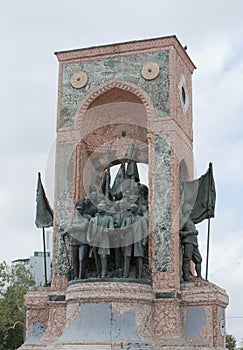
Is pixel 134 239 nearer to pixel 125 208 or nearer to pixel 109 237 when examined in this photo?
pixel 109 237

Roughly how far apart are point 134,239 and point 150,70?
458 cm

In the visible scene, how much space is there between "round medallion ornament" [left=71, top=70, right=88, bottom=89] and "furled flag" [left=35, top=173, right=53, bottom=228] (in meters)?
3.06

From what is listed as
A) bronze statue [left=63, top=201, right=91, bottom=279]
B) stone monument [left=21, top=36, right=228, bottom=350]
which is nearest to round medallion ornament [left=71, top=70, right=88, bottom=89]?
stone monument [left=21, top=36, right=228, bottom=350]

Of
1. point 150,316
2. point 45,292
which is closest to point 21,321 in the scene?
point 45,292

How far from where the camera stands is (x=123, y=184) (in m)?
18.7

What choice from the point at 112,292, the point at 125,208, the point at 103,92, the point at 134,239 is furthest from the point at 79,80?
the point at 112,292

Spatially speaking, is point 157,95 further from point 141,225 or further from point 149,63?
point 141,225

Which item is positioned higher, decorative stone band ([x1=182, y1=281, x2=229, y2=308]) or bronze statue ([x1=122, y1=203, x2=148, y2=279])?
bronze statue ([x1=122, y1=203, x2=148, y2=279])

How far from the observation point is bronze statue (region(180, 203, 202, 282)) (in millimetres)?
17469

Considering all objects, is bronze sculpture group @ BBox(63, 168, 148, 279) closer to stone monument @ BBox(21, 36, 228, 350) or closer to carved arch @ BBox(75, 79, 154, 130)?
stone monument @ BBox(21, 36, 228, 350)

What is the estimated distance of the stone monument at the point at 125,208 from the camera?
1623 centimetres

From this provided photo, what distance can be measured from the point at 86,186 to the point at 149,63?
3715 millimetres

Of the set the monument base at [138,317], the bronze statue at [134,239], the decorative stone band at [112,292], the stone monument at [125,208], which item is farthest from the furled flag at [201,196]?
the decorative stone band at [112,292]

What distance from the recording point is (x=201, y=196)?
1822cm
